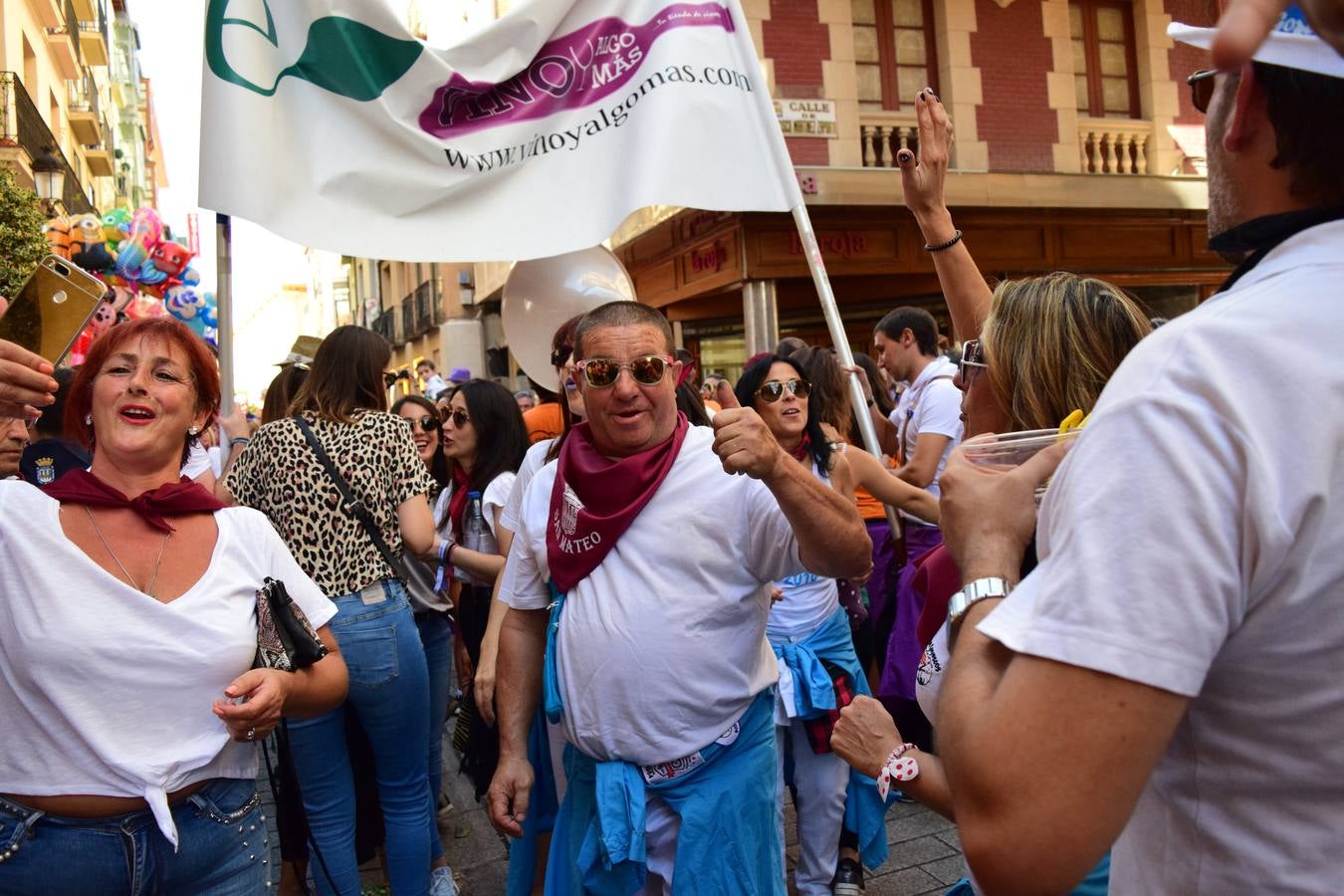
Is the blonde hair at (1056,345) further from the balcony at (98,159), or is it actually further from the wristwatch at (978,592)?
the balcony at (98,159)

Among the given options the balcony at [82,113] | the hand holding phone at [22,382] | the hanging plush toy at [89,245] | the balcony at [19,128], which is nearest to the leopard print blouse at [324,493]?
the hand holding phone at [22,382]

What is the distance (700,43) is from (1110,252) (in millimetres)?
12127

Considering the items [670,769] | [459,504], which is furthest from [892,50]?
[670,769]

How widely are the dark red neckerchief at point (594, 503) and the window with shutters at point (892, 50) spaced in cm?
1216

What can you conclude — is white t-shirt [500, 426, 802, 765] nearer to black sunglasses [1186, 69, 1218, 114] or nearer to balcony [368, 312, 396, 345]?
black sunglasses [1186, 69, 1218, 114]

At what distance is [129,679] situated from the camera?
2.17 meters

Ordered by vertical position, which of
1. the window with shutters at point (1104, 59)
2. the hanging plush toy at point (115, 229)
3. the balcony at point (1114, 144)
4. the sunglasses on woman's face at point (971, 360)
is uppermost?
the window with shutters at point (1104, 59)

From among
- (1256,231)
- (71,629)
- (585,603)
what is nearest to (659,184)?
(585,603)

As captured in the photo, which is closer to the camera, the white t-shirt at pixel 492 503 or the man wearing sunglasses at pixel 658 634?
the man wearing sunglasses at pixel 658 634

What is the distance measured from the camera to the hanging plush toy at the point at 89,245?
8.38m

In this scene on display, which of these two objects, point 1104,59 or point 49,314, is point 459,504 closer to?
point 49,314

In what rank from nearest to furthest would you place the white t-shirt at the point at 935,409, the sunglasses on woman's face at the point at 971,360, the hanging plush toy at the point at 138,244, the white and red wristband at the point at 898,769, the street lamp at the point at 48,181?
the white and red wristband at the point at 898,769 < the sunglasses on woman's face at the point at 971,360 < the white t-shirt at the point at 935,409 < the hanging plush toy at the point at 138,244 < the street lamp at the point at 48,181

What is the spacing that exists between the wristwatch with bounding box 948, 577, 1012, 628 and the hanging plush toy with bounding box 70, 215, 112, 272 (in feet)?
27.2

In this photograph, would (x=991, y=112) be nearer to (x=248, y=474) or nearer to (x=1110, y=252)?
(x=1110, y=252)
